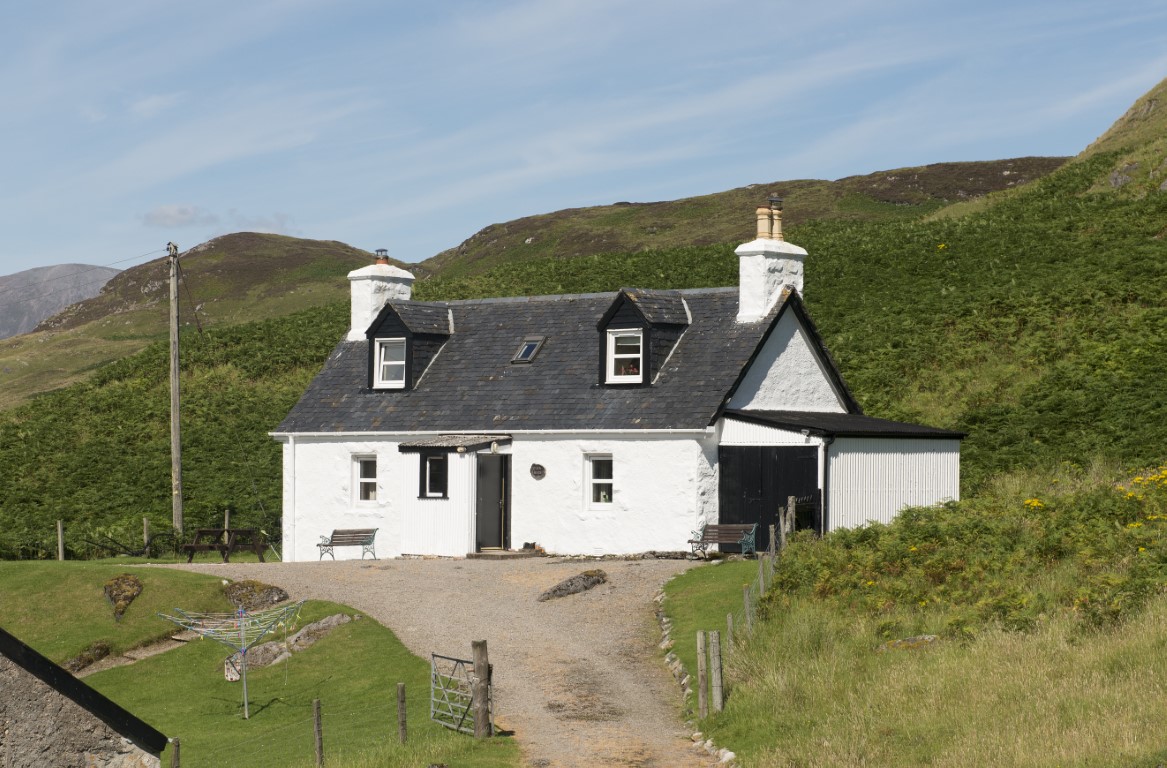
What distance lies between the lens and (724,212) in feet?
393

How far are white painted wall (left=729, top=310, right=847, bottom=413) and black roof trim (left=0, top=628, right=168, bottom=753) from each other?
67.6ft

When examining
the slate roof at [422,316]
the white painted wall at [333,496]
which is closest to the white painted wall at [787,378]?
the white painted wall at [333,496]

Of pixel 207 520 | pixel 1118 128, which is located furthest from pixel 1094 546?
pixel 1118 128

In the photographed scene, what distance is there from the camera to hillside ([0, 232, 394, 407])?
95.1m

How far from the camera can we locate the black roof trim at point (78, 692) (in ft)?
34.7

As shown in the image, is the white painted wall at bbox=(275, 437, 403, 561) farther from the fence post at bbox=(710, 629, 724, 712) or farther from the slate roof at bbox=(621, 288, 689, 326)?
the fence post at bbox=(710, 629, 724, 712)

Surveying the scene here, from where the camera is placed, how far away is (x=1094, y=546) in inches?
794

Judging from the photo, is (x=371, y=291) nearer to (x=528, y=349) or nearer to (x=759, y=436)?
(x=528, y=349)

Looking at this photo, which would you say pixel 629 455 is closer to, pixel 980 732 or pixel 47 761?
pixel 980 732

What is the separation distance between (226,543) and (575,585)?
12.9 metres

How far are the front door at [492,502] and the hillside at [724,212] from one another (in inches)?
2858

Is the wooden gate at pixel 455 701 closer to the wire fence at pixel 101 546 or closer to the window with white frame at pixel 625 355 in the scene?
the window with white frame at pixel 625 355

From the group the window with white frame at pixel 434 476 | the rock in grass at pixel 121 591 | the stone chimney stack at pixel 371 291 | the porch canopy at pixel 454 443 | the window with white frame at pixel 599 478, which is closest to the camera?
the rock in grass at pixel 121 591

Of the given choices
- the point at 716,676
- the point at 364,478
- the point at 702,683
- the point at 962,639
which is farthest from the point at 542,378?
the point at 962,639
